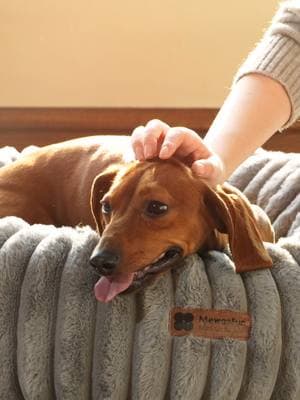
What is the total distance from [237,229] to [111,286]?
220 millimetres

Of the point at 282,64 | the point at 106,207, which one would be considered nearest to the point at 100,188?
the point at 106,207

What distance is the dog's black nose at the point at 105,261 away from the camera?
100cm

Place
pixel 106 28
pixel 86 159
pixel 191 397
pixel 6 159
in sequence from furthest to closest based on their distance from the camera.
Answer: pixel 106 28 < pixel 6 159 < pixel 86 159 < pixel 191 397

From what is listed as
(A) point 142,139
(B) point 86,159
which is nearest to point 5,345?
(A) point 142,139

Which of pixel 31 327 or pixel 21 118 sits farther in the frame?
pixel 21 118

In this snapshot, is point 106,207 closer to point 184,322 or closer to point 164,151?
point 164,151

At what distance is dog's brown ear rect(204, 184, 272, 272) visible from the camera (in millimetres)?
1067

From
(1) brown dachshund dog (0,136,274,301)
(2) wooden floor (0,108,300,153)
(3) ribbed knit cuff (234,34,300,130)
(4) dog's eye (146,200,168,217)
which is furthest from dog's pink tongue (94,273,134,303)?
(2) wooden floor (0,108,300,153)

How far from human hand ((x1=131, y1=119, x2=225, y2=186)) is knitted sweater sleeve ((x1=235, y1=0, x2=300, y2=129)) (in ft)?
0.96

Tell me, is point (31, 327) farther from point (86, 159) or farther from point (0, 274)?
point (86, 159)

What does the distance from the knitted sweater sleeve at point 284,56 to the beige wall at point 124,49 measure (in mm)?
656

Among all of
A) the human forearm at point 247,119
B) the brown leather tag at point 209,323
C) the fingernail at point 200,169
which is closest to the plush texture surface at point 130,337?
the brown leather tag at point 209,323

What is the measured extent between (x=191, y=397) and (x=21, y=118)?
1338mm

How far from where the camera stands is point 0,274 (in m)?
1.04
